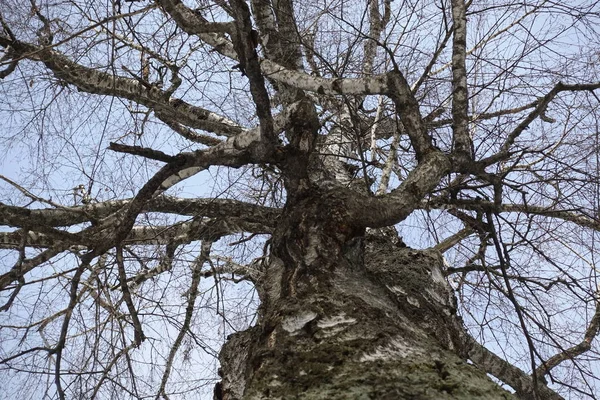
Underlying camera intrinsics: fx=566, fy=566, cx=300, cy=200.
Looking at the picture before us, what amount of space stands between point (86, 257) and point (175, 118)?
6.18 feet

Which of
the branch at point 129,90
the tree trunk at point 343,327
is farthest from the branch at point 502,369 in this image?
the branch at point 129,90

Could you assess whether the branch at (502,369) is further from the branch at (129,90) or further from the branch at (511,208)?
the branch at (129,90)

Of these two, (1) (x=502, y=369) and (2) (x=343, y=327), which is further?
(1) (x=502, y=369)

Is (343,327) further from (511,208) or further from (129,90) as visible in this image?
(511,208)

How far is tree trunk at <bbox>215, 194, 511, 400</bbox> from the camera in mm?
1433

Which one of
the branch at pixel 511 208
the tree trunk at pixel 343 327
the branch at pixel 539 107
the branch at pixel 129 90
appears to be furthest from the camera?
the branch at pixel 129 90

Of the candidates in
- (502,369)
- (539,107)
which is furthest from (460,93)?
(502,369)

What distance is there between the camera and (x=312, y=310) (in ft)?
6.15

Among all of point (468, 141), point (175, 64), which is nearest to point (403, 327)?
point (468, 141)

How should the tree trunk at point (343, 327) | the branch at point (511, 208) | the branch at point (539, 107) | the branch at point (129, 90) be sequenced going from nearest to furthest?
the tree trunk at point (343, 327)
the branch at point (539, 107)
the branch at point (511, 208)
the branch at point (129, 90)

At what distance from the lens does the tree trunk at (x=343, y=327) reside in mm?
1433

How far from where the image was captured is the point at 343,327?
1765mm

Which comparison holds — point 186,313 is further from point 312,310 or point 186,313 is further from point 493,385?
point 493,385

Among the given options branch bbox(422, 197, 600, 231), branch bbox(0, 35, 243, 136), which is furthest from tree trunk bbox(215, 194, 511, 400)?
branch bbox(0, 35, 243, 136)
